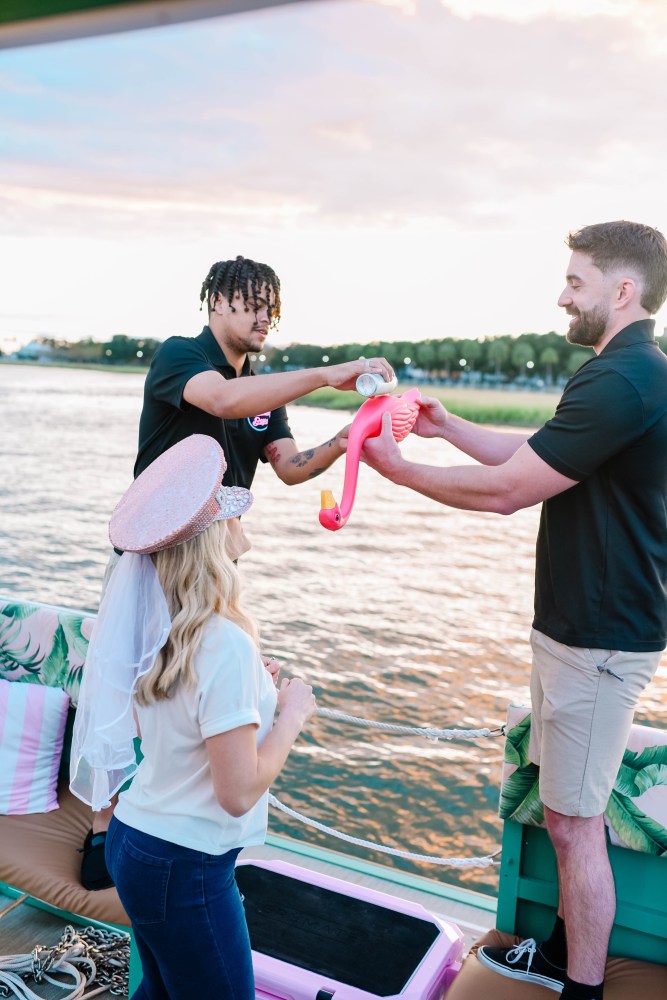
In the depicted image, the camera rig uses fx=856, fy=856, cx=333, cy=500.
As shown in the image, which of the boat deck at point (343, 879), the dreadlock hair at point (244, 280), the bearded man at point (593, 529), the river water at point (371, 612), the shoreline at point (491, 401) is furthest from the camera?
the shoreline at point (491, 401)

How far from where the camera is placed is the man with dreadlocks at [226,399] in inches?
70.7

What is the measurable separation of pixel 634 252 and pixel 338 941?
4.81 feet

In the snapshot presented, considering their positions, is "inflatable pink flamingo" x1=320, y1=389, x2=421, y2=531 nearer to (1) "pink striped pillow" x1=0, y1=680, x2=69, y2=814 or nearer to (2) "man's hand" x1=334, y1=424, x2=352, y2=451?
(2) "man's hand" x1=334, y1=424, x2=352, y2=451

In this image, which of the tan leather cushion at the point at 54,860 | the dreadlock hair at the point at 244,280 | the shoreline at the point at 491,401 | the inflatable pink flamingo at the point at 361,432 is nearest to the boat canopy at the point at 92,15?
the dreadlock hair at the point at 244,280

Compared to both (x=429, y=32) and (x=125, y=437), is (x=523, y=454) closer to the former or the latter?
(x=429, y=32)

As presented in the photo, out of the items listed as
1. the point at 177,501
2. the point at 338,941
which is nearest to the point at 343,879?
the point at 338,941

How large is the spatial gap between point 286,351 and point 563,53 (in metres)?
10.4

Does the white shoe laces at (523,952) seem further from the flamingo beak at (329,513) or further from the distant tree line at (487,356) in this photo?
the distant tree line at (487,356)

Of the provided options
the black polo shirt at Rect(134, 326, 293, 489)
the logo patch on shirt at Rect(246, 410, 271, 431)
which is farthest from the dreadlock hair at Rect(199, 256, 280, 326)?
the logo patch on shirt at Rect(246, 410, 271, 431)

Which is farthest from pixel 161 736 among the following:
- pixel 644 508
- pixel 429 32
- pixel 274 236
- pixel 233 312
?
pixel 274 236

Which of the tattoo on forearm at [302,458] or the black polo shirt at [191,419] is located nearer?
the black polo shirt at [191,419]

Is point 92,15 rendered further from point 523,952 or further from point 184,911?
point 523,952

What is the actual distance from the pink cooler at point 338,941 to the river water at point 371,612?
25.1 inches

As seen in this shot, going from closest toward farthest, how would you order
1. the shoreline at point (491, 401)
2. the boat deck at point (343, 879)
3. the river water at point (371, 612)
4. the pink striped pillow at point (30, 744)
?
the boat deck at point (343, 879) < the pink striped pillow at point (30, 744) < the river water at point (371, 612) < the shoreline at point (491, 401)
